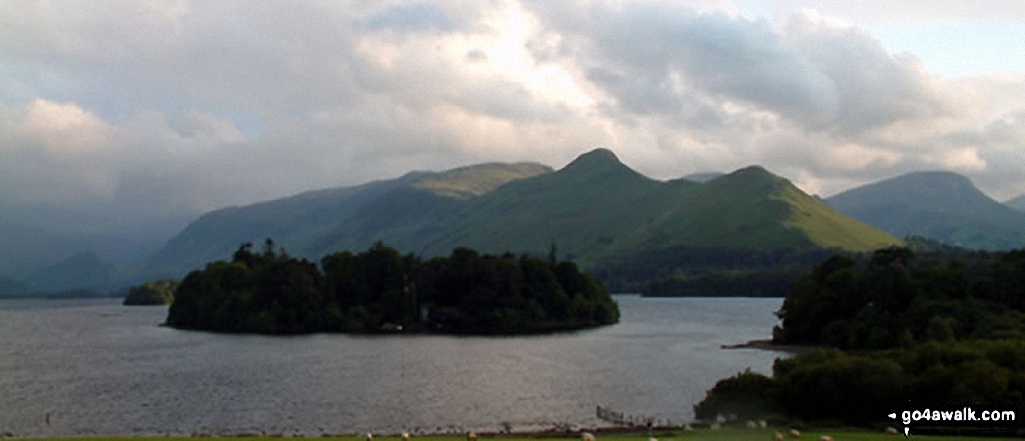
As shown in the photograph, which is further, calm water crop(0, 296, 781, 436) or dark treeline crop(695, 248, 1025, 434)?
calm water crop(0, 296, 781, 436)

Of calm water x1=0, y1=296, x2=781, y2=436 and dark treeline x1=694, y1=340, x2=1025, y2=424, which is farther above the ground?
dark treeline x1=694, y1=340, x2=1025, y2=424

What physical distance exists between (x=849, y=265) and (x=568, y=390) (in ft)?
243

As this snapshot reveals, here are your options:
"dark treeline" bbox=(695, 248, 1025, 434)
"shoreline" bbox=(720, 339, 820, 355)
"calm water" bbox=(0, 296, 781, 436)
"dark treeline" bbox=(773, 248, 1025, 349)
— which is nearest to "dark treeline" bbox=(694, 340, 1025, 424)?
"dark treeline" bbox=(695, 248, 1025, 434)

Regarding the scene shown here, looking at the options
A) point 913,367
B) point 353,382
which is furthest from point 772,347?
point 913,367

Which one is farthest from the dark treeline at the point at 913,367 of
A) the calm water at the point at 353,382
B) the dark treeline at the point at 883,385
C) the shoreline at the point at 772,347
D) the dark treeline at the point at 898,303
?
the calm water at the point at 353,382

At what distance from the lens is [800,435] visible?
156 feet

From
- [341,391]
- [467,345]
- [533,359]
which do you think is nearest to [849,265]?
[533,359]

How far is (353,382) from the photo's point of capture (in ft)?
349

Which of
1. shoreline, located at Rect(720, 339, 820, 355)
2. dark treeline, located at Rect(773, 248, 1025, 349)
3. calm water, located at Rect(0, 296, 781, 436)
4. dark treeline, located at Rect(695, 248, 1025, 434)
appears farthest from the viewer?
shoreline, located at Rect(720, 339, 820, 355)

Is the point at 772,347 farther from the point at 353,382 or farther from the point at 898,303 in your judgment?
the point at 353,382

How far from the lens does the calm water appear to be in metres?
79.6

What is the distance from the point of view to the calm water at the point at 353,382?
7956 cm

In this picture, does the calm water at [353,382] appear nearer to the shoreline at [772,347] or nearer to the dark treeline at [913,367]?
the shoreline at [772,347]

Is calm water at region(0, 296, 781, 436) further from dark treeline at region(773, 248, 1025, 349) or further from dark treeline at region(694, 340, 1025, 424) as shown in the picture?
dark treeline at region(773, 248, 1025, 349)
